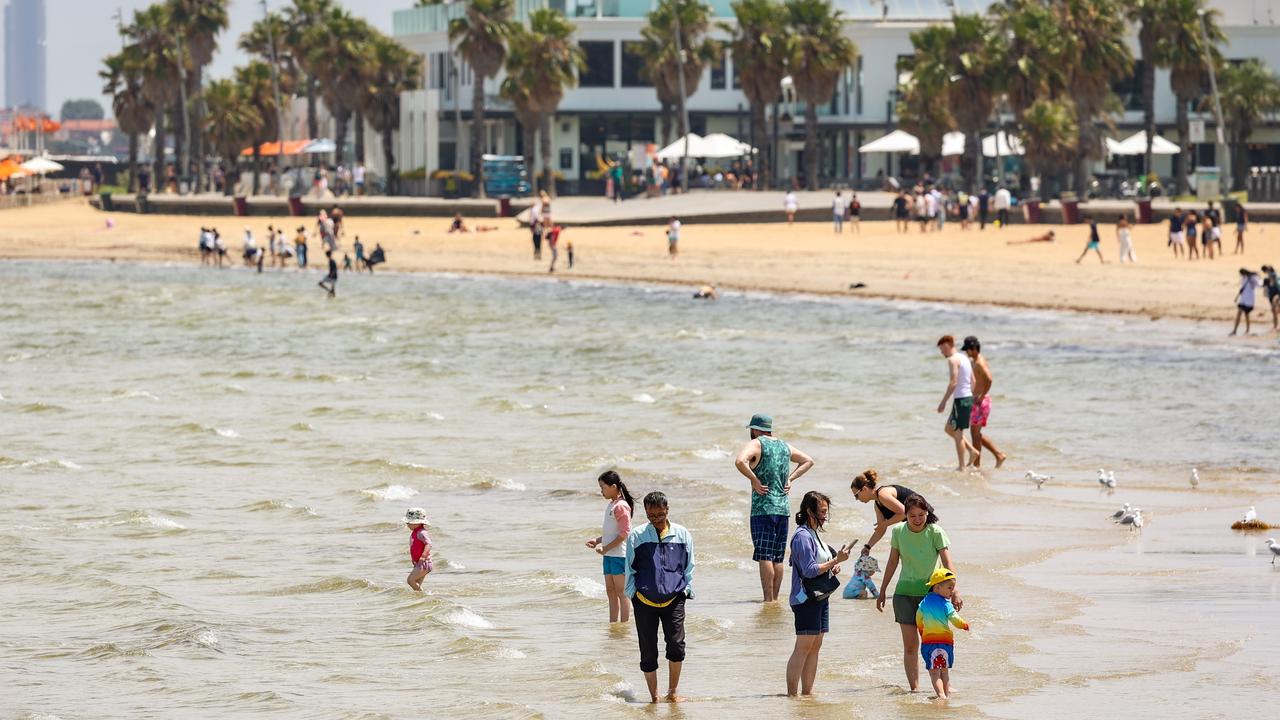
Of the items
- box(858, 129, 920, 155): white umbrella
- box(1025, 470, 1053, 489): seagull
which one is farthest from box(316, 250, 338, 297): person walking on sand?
box(1025, 470, 1053, 489): seagull

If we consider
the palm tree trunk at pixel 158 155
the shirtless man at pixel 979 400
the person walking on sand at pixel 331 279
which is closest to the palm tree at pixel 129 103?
the palm tree trunk at pixel 158 155

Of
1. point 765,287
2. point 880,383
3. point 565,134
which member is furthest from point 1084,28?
point 880,383

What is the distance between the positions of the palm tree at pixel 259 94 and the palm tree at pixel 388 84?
12.5 meters

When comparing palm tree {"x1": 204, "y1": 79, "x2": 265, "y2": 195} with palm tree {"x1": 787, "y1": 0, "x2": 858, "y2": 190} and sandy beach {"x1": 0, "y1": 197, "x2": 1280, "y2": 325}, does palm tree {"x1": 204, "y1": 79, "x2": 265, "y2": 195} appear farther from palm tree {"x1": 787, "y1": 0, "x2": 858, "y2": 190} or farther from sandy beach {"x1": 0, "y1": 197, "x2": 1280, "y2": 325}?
palm tree {"x1": 787, "y1": 0, "x2": 858, "y2": 190}

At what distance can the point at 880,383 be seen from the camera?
32938 mm

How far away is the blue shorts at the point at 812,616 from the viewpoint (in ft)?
40.8

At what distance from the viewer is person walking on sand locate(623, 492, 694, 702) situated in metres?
12.2

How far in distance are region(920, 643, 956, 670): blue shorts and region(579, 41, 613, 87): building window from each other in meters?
75.4

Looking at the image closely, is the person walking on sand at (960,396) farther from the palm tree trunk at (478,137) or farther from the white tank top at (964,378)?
the palm tree trunk at (478,137)

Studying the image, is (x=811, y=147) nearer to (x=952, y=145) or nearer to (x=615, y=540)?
(x=952, y=145)

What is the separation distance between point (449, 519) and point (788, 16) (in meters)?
57.3

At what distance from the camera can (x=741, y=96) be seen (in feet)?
286

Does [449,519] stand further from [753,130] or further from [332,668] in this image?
[753,130]

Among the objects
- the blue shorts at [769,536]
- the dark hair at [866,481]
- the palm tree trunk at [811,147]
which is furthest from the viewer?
the palm tree trunk at [811,147]
